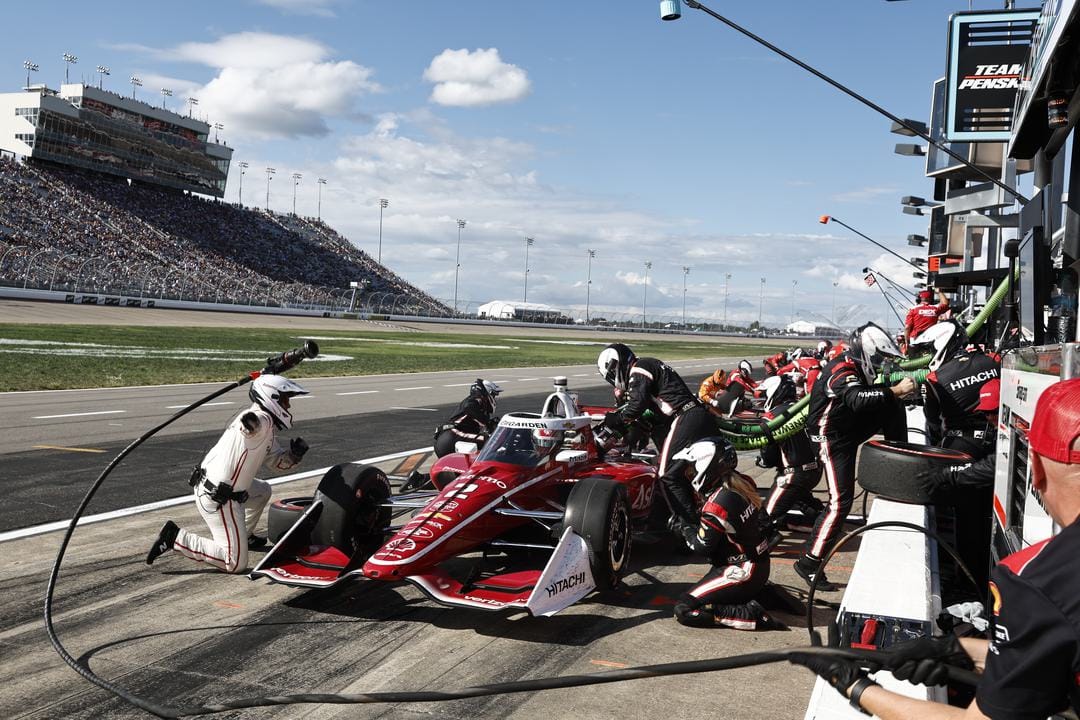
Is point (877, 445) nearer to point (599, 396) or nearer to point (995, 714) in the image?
point (995, 714)

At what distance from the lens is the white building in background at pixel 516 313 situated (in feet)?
341

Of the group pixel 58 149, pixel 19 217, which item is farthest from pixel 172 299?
pixel 58 149

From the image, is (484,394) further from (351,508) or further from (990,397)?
(990,397)

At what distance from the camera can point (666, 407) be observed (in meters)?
9.02

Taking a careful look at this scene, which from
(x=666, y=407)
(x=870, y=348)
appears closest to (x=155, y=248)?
(x=666, y=407)

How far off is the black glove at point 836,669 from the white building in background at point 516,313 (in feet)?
324

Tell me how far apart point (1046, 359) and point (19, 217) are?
70.3m

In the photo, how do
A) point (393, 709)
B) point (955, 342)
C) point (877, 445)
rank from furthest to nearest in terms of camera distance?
point (955, 342) < point (877, 445) < point (393, 709)

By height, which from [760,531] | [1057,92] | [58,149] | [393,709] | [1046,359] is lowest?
[393,709]

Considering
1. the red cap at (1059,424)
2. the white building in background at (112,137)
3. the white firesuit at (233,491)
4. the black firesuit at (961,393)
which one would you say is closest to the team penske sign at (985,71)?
the black firesuit at (961,393)

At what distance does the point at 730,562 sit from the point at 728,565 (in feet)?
0.21

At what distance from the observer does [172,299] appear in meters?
58.8

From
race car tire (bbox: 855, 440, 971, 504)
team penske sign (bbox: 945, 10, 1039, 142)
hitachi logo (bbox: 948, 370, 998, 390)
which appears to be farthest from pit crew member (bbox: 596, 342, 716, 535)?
team penske sign (bbox: 945, 10, 1039, 142)

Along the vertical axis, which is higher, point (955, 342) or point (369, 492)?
point (955, 342)
